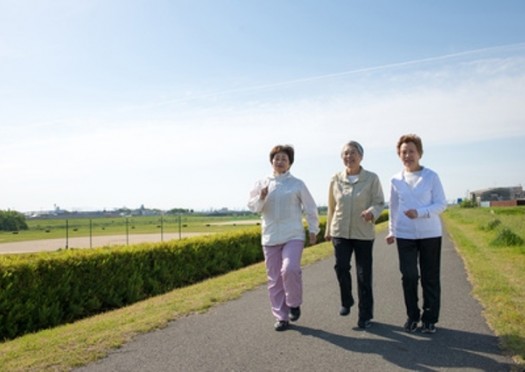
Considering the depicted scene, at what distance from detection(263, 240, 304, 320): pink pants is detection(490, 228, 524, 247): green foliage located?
1258 centimetres

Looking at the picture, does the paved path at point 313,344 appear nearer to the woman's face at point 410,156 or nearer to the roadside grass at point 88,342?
the roadside grass at point 88,342

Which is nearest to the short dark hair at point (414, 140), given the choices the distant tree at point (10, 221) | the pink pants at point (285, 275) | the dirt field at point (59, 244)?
the pink pants at point (285, 275)

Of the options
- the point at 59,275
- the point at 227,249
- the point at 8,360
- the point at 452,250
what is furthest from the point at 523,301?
the point at 227,249

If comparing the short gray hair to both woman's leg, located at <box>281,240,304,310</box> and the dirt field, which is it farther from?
the dirt field

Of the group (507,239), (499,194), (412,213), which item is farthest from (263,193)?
(499,194)

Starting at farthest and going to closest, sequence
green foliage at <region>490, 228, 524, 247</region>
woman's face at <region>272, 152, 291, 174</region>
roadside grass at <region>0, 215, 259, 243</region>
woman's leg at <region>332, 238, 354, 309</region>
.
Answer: roadside grass at <region>0, 215, 259, 243</region>, green foliage at <region>490, 228, 524, 247</region>, woman's face at <region>272, 152, 291, 174</region>, woman's leg at <region>332, 238, 354, 309</region>

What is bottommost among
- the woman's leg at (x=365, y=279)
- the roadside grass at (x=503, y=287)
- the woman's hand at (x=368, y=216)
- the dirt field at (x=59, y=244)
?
the dirt field at (x=59, y=244)

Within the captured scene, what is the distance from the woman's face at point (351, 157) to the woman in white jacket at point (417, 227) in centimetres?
42

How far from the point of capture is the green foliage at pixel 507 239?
1538 cm

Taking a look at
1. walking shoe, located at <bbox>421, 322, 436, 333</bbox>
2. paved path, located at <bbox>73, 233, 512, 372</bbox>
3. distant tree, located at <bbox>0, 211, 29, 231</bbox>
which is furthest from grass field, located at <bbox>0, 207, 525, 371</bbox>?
distant tree, located at <bbox>0, 211, 29, 231</bbox>

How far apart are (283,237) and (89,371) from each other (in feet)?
7.32

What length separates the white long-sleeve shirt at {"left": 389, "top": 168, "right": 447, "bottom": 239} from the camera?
4719mm

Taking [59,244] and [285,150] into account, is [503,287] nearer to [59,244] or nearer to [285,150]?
[285,150]

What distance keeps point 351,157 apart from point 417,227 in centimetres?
96
